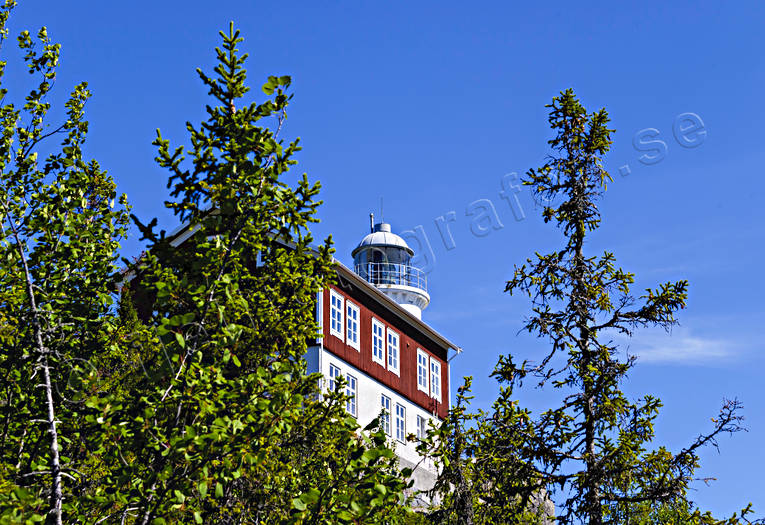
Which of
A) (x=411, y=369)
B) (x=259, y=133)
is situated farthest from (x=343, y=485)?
(x=411, y=369)

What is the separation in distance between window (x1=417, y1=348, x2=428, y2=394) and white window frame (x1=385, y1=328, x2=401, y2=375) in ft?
6.71

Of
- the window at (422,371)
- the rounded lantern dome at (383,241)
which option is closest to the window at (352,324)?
the window at (422,371)

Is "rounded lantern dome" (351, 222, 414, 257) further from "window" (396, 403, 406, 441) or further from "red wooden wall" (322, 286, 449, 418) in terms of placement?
"window" (396, 403, 406, 441)

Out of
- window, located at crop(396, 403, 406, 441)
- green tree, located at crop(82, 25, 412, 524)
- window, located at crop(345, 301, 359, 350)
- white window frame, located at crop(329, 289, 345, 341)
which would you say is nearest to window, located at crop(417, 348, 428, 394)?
window, located at crop(396, 403, 406, 441)

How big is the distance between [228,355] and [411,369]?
34805mm

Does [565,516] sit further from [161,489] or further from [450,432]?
[161,489]

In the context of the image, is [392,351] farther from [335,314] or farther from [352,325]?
[335,314]

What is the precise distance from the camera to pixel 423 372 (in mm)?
43094

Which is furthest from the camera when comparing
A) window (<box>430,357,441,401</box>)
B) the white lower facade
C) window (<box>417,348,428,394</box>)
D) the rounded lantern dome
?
the rounded lantern dome

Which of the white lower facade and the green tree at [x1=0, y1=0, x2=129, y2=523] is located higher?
the white lower facade

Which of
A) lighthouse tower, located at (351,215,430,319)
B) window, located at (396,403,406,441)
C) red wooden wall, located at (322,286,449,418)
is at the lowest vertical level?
window, located at (396,403,406,441)

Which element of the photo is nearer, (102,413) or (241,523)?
(102,413)

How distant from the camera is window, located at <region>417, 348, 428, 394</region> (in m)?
42.6

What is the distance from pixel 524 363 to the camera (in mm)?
16688
